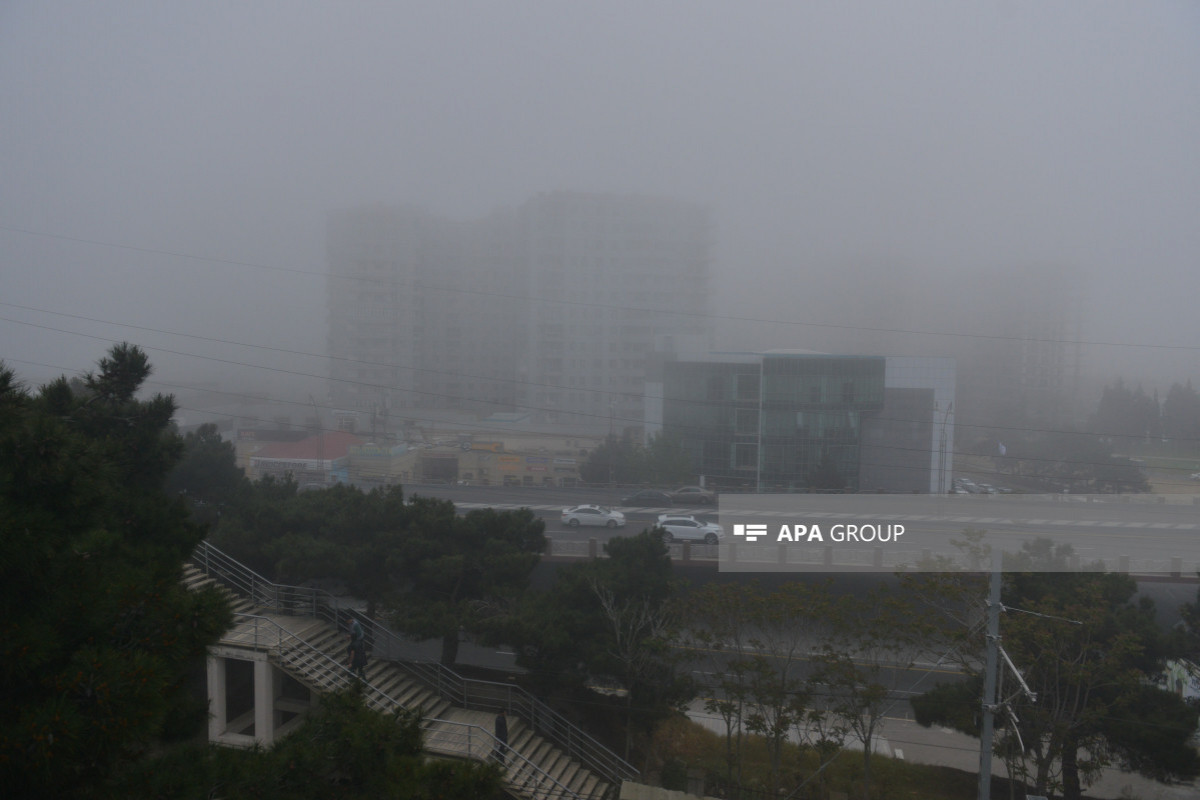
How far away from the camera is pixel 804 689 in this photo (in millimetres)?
5566

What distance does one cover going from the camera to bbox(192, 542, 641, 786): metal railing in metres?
6.00

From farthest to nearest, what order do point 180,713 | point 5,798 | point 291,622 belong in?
point 291,622 → point 180,713 → point 5,798

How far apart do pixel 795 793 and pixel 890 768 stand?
1.11 m

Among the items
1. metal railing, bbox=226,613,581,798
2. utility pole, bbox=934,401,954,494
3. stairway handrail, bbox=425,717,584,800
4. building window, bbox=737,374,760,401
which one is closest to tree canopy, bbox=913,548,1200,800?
utility pole, bbox=934,401,954,494

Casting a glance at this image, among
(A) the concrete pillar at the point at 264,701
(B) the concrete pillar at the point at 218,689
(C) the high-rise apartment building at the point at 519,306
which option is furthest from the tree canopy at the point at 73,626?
(C) the high-rise apartment building at the point at 519,306

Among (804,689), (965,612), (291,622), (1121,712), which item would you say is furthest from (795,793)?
(291,622)

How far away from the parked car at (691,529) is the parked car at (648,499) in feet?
1.05

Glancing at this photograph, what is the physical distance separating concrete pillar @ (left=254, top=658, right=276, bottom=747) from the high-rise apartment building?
16.7 feet

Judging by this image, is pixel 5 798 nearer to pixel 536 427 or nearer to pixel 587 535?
pixel 587 535

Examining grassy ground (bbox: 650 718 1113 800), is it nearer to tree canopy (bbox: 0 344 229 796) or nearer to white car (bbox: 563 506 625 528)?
white car (bbox: 563 506 625 528)

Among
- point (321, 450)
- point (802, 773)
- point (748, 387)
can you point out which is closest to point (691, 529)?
point (748, 387)

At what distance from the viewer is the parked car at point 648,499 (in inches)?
345

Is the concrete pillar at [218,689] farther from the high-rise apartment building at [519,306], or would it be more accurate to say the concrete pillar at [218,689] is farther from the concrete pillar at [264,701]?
the high-rise apartment building at [519,306]

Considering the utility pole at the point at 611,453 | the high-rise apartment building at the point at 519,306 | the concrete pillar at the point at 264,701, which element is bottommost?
the concrete pillar at the point at 264,701
